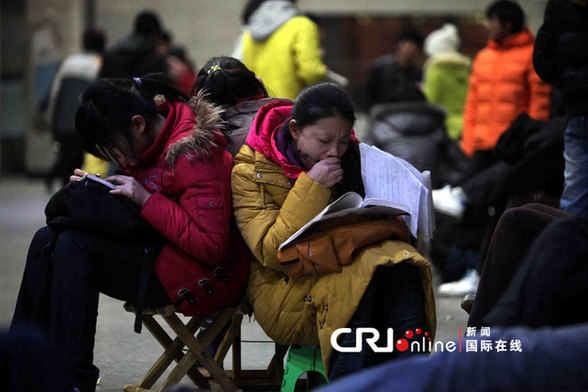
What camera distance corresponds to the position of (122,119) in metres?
3.86

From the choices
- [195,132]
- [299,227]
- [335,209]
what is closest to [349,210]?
[335,209]

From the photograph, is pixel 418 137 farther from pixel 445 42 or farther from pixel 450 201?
pixel 445 42

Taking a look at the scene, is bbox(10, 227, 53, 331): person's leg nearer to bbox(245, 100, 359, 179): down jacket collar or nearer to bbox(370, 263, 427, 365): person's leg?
bbox(245, 100, 359, 179): down jacket collar

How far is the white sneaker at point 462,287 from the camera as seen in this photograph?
657 cm

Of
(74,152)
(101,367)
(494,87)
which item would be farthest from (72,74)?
(101,367)

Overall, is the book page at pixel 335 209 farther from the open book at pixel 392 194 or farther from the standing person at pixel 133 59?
the standing person at pixel 133 59

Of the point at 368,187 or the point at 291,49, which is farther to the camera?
the point at 291,49

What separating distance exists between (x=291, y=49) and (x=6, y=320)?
2.65 meters

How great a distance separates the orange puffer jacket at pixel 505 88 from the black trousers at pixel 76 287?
3908 millimetres

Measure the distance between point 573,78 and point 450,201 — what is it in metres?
2.03

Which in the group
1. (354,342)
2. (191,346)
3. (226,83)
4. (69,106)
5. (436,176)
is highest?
(226,83)

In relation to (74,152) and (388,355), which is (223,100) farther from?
(74,152)

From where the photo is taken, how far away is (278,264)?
146 inches

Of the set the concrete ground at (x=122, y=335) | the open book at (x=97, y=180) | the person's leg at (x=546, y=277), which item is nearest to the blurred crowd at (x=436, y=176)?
the person's leg at (x=546, y=277)
